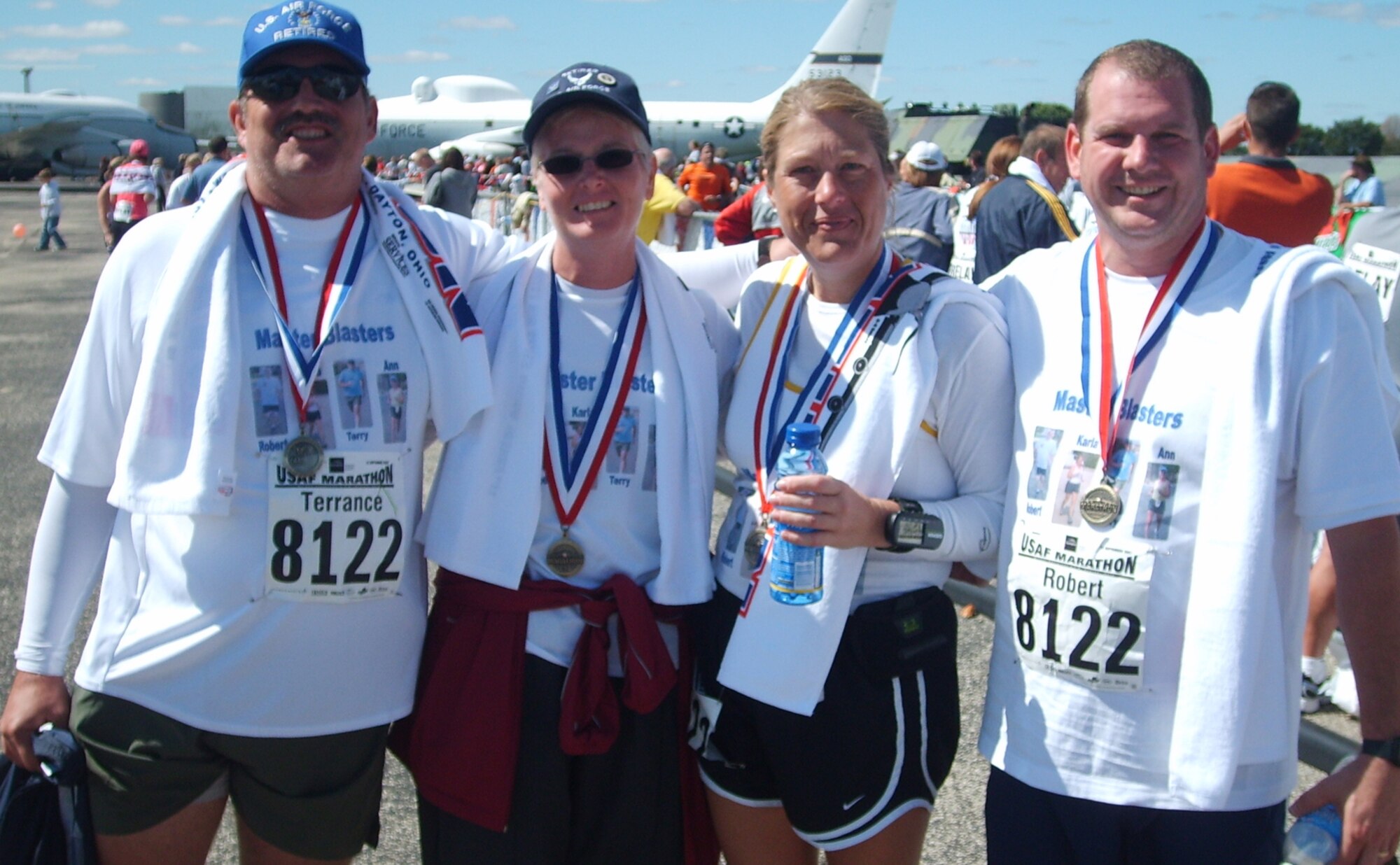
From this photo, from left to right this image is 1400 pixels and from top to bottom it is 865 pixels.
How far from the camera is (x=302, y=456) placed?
88.7 inches

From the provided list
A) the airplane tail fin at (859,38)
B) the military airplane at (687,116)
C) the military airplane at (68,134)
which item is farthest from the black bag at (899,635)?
the military airplane at (68,134)

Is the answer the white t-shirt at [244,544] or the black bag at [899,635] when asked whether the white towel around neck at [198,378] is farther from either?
the black bag at [899,635]

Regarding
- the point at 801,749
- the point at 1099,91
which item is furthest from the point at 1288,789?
the point at 1099,91

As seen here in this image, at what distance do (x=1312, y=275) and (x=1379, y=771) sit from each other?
90cm

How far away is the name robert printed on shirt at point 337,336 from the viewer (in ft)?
7.48

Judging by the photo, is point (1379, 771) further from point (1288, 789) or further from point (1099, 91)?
point (1099, 91)

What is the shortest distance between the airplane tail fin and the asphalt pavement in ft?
129

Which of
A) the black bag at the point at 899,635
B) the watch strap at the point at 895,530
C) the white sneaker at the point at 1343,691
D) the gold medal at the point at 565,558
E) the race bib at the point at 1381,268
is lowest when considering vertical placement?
the white sneaker at the point at 1343,691

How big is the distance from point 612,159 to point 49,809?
6.25 ft

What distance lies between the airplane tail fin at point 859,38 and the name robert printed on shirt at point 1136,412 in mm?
50081

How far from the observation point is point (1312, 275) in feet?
6.26

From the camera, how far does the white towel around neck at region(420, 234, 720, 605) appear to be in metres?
2.39

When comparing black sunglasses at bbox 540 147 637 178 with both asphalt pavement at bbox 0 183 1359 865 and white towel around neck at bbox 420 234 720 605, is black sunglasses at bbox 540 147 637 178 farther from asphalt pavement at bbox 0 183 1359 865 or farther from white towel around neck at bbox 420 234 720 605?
asphalt pavement at bbox 0 183 1359 865

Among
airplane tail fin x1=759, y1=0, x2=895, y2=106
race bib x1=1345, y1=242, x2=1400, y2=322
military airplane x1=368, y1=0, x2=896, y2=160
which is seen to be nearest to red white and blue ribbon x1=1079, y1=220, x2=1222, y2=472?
race bib x1=1345, y1=242, x2=1400, y2=322
